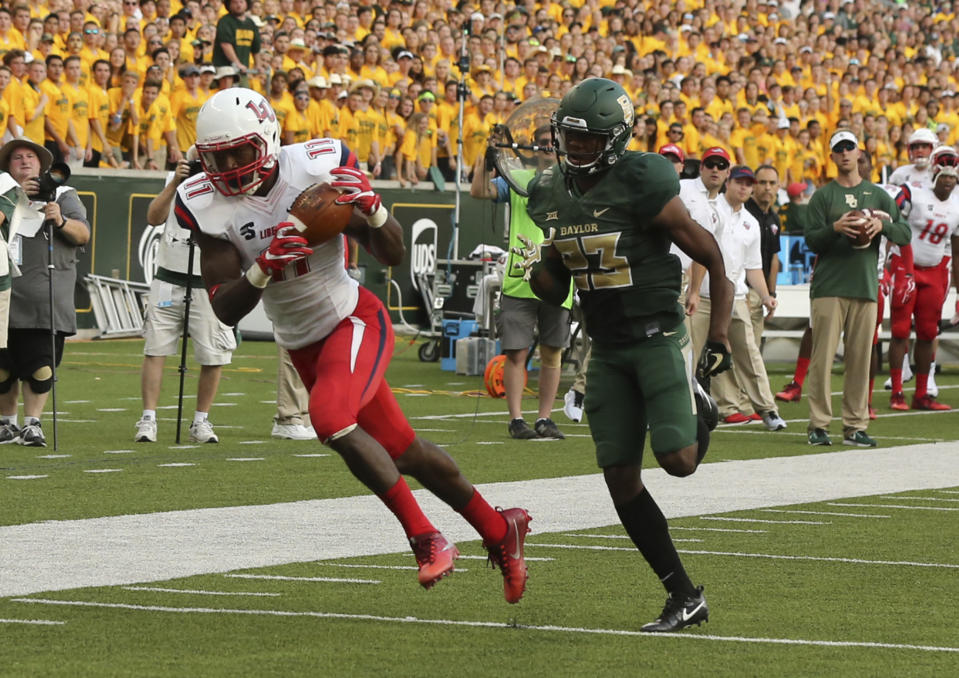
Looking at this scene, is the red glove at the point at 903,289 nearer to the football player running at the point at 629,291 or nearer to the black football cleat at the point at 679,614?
the football player running at the point at 629,291

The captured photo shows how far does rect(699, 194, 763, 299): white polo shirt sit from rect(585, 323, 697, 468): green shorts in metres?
6.76

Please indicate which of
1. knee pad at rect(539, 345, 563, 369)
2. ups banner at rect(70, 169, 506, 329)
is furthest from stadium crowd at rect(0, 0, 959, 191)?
knee pad at rect(539, 345, 563, 369)

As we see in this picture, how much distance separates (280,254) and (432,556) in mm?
1093

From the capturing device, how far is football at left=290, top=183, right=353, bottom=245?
5.92 metres

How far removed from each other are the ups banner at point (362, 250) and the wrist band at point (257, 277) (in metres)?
13.6

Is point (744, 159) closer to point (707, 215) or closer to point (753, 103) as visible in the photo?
point (753, 103)

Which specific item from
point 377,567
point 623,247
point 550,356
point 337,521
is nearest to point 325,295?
point 623,247

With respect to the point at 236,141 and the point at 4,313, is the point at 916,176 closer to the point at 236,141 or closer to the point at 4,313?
the point at 4,313

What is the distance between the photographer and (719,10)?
108 feet

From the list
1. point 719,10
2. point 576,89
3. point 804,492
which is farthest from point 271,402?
Result: point 719,10

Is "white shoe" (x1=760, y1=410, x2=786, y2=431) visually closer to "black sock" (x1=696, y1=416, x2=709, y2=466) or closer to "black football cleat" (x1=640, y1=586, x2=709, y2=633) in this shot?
"black sock" (x1=696, y1=416, x2=709, y2=466)

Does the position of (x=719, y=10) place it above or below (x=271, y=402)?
above

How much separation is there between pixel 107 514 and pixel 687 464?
11.1ft

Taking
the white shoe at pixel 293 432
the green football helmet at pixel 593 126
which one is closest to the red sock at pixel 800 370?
the white shoe at pixel 293 432
